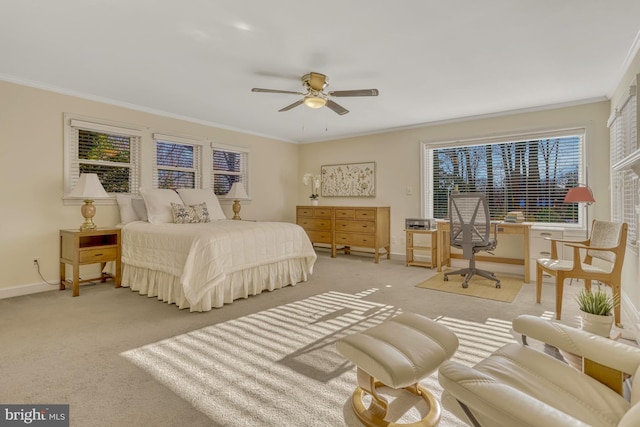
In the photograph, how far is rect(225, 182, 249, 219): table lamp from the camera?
5469 mm

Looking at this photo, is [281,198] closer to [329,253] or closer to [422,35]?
[329,253]

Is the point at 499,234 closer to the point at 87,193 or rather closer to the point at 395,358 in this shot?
the point at 395,358

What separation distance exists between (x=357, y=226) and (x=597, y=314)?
4090 mm

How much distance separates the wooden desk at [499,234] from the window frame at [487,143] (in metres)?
0.59

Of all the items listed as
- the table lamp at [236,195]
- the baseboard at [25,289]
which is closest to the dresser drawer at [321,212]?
the table lamp at [236,195]

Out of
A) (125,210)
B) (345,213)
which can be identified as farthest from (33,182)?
(345,213)

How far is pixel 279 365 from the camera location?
200cm

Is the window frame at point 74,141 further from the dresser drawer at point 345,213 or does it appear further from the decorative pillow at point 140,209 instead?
the dresser drawer at point 345,213

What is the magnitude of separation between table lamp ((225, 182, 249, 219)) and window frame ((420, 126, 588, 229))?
122 inches

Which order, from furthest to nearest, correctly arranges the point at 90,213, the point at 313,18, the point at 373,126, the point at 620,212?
the point at 373,126
the point at 90,213
the point at 620,212
the point at 313,18

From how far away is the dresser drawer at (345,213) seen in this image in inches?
227

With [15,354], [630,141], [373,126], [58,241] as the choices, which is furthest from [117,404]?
[373,126]

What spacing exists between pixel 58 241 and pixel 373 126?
15.7ft

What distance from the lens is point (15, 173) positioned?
11.4 ft
